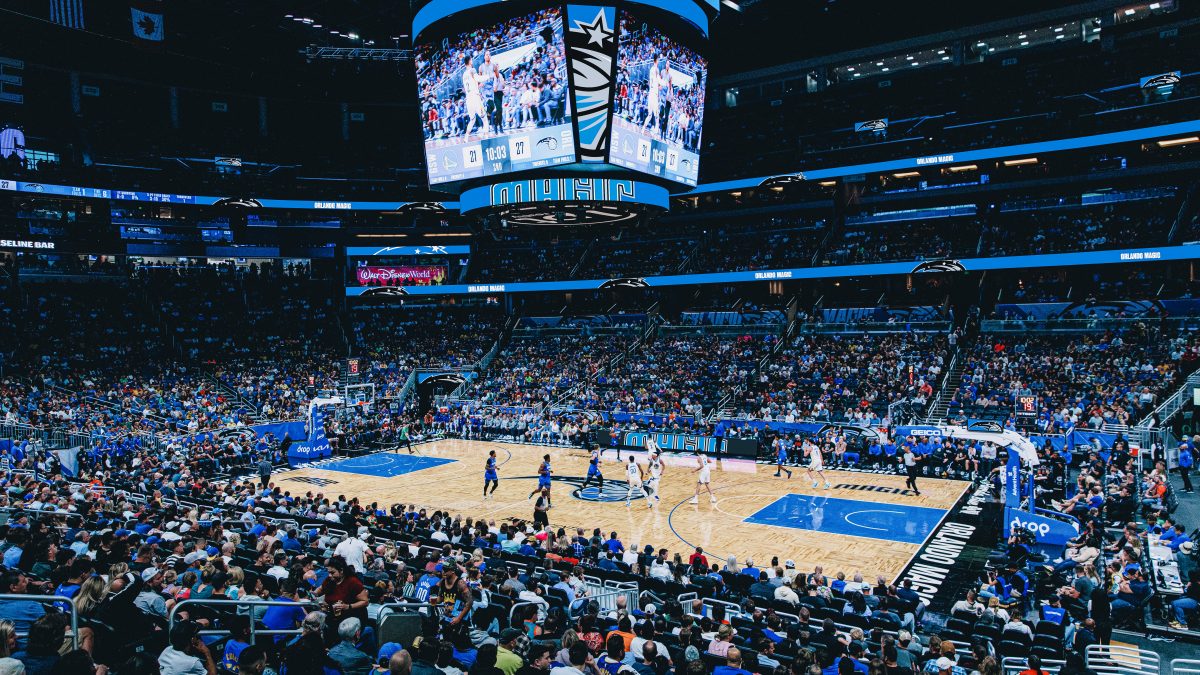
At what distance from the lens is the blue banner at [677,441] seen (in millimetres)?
31016

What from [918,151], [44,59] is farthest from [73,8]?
[918,151]

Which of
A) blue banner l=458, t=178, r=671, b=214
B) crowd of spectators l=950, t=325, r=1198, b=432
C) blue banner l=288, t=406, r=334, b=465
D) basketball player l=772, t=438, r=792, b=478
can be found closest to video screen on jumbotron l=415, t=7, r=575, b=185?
blue banner l=458, t=178, r=671, b=214

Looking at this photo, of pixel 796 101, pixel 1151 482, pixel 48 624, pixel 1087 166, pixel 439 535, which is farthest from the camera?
pixel 796 101

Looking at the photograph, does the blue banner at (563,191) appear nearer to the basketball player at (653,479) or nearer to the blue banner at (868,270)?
the basketball player at (653,479)

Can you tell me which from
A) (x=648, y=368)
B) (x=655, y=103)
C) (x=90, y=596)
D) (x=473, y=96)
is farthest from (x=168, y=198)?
(x=90, y=596)

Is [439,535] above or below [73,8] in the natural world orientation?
below

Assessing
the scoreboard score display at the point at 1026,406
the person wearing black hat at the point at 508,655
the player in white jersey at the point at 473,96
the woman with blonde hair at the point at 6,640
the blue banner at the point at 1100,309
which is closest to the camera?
the woman with blonde hair at the point at 6,640

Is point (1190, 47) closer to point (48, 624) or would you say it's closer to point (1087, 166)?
point (1087, 166)

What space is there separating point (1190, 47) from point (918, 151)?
1270cm

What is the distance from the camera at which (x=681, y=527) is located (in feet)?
66.6

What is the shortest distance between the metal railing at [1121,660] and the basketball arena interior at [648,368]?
0.28 feet

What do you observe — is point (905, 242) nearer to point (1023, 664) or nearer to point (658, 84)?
point (658, 84)

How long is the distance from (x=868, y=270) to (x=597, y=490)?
69.6ft

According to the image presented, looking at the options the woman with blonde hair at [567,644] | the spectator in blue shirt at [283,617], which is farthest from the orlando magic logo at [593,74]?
the woman with blonde hair at [567,644]
